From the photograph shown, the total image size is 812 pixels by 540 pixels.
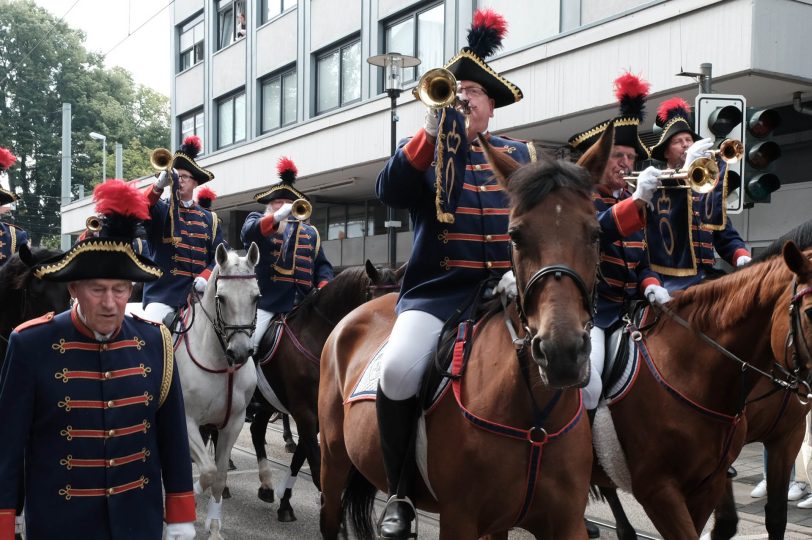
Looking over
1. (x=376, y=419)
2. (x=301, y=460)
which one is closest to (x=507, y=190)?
(x=376, y=419)

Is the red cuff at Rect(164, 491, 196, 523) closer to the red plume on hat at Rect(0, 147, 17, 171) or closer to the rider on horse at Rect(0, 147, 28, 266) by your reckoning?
the rider on horse at Rect(0, 147, 28, 266)

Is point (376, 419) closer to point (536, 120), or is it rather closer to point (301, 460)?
point (301, 460)

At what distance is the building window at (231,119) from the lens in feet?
85.3

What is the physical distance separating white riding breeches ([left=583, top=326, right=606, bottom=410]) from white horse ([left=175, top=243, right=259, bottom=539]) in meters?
2.89

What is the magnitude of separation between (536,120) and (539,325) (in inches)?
417

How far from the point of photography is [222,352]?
702cm

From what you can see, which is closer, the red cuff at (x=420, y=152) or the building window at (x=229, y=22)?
the red cuff at (x=420, y=152)

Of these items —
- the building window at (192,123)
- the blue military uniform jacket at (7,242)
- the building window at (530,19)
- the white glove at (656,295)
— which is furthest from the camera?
→ the building window at (192,123)

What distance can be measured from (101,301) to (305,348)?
4828 millimetres

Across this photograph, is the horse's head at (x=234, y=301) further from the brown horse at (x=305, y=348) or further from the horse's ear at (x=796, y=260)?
the horse's ear at (x=796, y=260)

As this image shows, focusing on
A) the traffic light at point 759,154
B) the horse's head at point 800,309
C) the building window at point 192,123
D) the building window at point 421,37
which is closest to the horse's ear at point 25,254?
the horse's head at point 800,309

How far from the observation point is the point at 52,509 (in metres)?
3.19

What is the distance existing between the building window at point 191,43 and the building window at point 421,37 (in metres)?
11.6

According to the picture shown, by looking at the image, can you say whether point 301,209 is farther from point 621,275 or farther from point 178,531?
point 178,531
